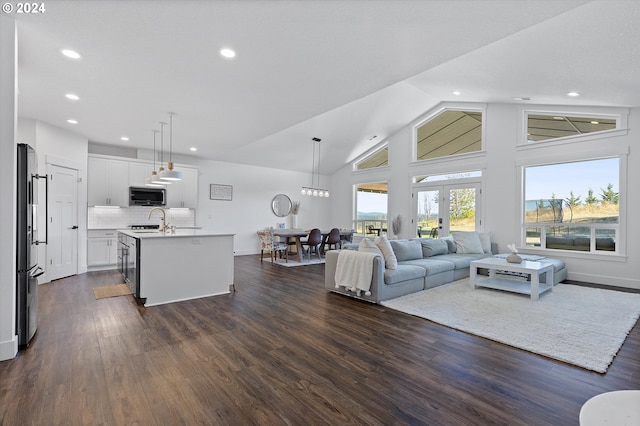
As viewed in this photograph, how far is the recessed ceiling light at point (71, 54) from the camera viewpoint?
9.48 ft

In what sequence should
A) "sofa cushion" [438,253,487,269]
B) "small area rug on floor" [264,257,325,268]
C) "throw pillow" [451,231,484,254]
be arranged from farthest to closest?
"small area rug on floor" [264,257,325,268] → "throw pillow" [451,231,484,254] → "sofa cushion" [438,253,487,269]

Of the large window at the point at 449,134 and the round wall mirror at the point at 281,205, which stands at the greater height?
the large window at the point at 449,134

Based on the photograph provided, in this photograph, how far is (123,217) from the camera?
6.88 metres

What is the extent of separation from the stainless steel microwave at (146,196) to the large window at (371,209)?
18.9ft

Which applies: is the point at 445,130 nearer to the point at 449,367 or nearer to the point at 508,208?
the point at 508,208

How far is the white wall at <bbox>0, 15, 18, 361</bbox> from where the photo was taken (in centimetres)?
250

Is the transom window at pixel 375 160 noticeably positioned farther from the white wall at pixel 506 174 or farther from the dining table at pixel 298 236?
the dining table at pixel 298 236

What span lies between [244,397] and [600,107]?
711 cm

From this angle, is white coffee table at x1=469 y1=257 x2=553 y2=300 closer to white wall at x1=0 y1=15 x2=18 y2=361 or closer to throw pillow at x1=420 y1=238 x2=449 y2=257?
throw pillow at x1=420 y1=238 x2=449 y2=257

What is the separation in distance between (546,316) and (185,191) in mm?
7245

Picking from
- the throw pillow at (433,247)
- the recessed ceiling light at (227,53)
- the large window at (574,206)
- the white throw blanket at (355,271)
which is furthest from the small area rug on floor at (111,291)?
the large window at (574,206)

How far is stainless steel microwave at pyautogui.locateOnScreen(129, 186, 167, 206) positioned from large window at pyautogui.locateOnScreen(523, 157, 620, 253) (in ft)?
25.8

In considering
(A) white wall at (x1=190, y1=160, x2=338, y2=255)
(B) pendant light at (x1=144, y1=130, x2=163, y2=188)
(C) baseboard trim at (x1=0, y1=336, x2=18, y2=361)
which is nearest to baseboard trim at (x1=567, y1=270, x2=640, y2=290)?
(A) white wall at (x1=190, y1=160, x2=338, y2=255)

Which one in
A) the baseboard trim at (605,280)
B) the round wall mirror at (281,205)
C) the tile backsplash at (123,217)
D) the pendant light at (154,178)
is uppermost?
the pendant light at (154,178)
